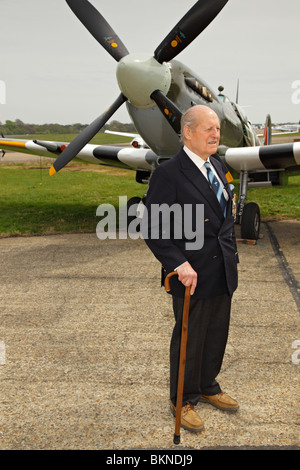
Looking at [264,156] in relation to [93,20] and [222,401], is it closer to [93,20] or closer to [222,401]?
[93,20]

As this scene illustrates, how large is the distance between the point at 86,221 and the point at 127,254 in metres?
3.01

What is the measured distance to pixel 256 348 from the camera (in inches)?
149

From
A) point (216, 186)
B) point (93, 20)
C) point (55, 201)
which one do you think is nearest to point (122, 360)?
point (216, 186)

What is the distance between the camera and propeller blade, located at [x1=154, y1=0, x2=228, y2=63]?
5848 mm

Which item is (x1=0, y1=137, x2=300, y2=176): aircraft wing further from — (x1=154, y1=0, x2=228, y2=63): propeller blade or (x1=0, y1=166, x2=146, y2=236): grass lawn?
(x1=154, y1=0, x2=228, y2=63): propeller blade

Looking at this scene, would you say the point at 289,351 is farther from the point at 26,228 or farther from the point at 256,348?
the point at 26,228

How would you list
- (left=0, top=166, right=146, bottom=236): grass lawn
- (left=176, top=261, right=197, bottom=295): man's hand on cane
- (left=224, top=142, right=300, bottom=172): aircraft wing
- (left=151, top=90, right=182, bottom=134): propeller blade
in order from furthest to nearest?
(left=0, top=166, right=146, bottom=236): grass lawn → (left=224, top=142, right=300, bottom=172): aircraft wing → (left=151, top=90, right=182, bottom=134): propeller blade → (left=176, top=261, right=197, bottom=295): man's hand on cane

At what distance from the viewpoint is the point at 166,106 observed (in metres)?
6.19

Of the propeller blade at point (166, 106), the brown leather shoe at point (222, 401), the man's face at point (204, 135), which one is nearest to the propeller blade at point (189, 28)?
the propeller blade at point (166, 106)

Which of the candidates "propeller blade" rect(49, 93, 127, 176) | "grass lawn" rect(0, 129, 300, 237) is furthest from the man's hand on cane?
"grass lawn" rect(0, 129, 300, 237)

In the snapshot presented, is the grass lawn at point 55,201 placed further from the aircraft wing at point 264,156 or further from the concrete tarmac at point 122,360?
the aircraft wing at point 264,156

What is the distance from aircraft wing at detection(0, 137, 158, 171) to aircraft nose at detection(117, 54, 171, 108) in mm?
2519

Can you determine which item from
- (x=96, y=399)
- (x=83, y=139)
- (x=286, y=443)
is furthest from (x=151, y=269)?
(x=286, y=443)

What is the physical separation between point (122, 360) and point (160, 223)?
161 centimetres
